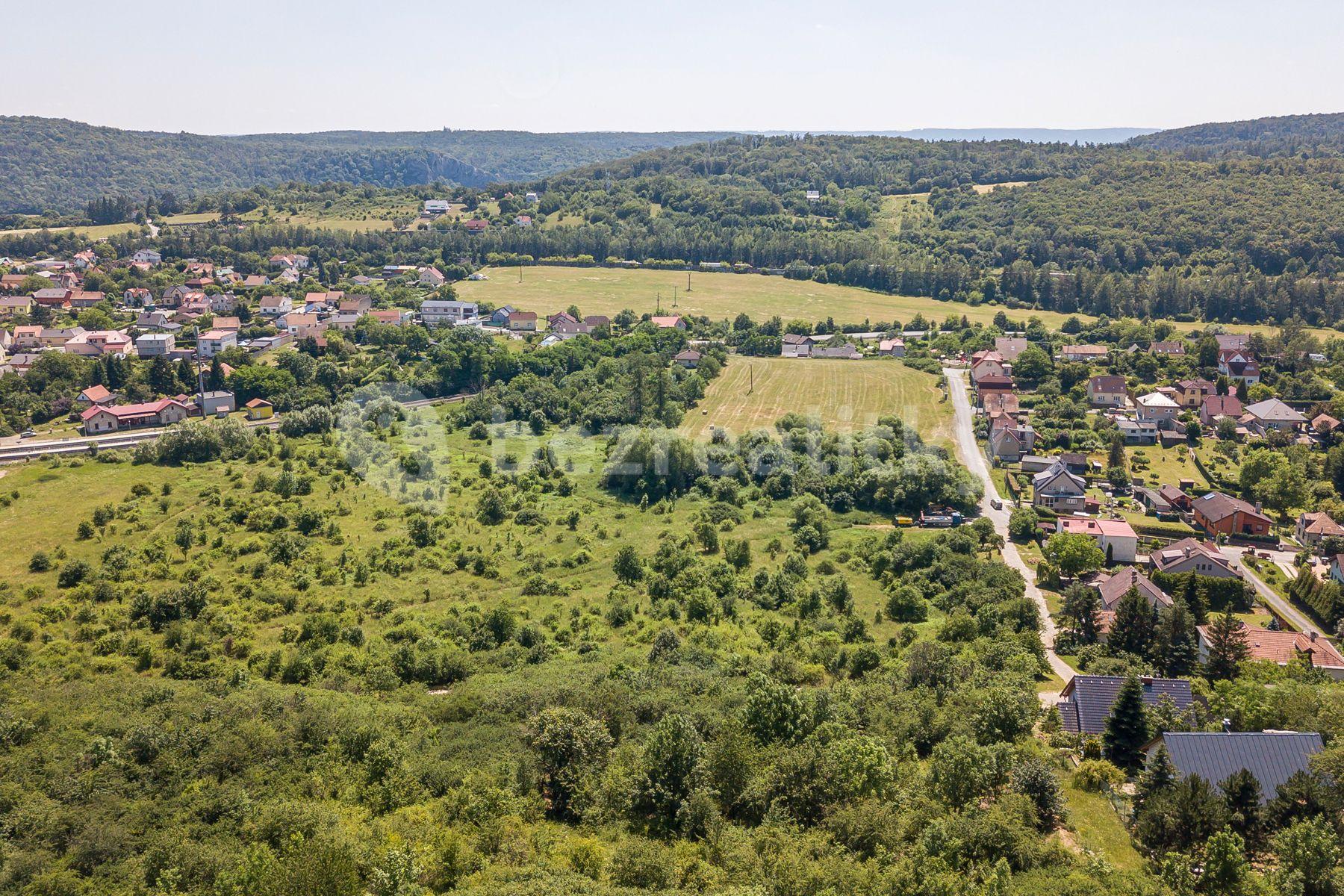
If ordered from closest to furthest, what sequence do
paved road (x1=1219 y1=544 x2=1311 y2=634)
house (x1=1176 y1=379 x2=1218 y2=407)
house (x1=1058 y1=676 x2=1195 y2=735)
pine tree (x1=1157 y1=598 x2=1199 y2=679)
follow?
house (x1=1058 y1=676 x2=1195 y2=735)
pine tree (x1=1157 y1=598 x2=1199 y2=679)
paved road (x1=1219 y1=544 x2=1311 y2=634)
house (x1=1176 y1=379 x2=1218 y2=407)

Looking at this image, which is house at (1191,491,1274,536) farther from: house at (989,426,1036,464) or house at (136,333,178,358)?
house at (136,333,178,358)

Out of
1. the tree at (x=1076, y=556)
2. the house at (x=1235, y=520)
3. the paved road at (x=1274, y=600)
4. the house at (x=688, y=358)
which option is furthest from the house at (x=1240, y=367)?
the house at (x=688, y=358)

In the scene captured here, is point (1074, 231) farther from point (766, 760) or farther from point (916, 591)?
point (766, 760)

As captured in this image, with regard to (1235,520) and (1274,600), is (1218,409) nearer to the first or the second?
(1235,520)

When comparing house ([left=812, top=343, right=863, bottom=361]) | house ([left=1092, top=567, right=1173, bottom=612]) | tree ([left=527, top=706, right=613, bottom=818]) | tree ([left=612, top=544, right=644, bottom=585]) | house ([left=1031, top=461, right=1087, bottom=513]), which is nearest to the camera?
tree ([left=527, top=706, right=613, bottom=818])

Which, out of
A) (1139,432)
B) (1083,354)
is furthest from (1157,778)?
(1083,354)

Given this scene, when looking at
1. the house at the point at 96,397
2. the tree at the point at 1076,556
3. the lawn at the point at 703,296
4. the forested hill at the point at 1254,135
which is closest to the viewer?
the tree at the point at 1076,556

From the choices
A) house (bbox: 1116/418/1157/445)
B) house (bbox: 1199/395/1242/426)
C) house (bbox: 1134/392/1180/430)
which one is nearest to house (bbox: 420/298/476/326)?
house (bbox: 1116/418/1157/445)

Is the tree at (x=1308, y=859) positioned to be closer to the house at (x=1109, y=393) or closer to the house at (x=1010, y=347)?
the house at (x=1109, y=393)
